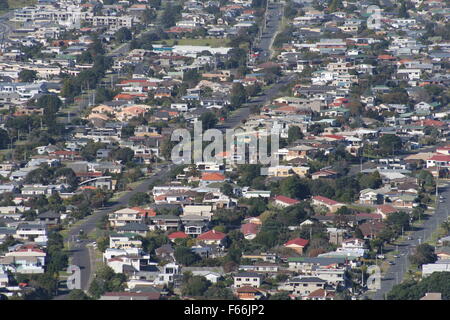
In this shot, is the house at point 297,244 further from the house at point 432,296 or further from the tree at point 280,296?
the house at point 432,296

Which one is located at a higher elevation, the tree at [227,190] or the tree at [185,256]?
the tree at [185,256]

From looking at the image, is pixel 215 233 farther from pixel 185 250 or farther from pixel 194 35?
pixel 194 35

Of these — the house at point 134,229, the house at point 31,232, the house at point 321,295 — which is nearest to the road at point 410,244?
the house at point 321,295

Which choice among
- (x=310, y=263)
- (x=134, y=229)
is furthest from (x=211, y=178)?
(x=310, y=263)

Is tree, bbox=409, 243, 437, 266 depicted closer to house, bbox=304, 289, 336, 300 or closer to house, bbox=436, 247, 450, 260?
house, bbox=436, 247, 450, 260

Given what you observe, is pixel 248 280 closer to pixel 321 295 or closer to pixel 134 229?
pixel 321 295

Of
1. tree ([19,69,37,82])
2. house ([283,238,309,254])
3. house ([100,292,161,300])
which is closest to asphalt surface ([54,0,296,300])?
house ([100,292,161,300])

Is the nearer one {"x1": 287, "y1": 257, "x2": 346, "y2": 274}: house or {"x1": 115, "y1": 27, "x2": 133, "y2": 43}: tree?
{"x1": 287, "y1": 257, "x2": 346, "y2": 274}: house
